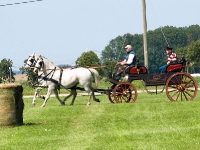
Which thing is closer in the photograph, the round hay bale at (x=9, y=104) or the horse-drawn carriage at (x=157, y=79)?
the round hay bale at (x=9, y=104)

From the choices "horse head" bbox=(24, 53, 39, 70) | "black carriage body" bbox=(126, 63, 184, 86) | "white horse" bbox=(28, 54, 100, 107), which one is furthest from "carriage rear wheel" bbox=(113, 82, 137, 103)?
"horse head" bbox=(24, 53, 39, 70)

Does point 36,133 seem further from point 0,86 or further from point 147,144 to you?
point 147,144

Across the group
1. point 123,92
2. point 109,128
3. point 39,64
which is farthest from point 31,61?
point 109,128

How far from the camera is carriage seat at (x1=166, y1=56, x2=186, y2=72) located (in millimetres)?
23656

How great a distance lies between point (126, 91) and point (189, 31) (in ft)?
455

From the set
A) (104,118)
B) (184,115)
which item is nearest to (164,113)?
(184,115)

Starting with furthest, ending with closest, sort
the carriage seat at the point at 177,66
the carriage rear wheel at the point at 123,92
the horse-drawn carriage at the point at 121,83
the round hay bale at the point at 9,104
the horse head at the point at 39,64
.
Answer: the horse head at the point at 39,64, the carriage rear wheel at the point at 123,92, the horse-drawn carriage at the point at 121,83, the carriage seat at the point at 177,66, the round hay bale at the point at 9,104

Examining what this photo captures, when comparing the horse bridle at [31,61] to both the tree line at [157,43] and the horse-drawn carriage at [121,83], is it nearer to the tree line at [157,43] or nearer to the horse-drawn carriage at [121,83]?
the horse-drawn carriage at [121,83]

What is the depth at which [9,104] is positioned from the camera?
17.2 meters

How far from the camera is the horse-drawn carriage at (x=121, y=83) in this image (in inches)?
938

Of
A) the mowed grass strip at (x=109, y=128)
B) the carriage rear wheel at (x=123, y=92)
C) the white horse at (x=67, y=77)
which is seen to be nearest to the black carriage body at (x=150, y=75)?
the carriage rear wheel at (x=123, y=92)

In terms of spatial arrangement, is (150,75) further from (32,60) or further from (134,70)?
(32,60)

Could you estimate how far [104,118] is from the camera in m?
19.1

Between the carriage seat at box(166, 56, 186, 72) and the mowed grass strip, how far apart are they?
2.06m
